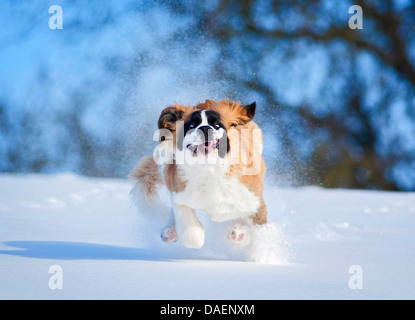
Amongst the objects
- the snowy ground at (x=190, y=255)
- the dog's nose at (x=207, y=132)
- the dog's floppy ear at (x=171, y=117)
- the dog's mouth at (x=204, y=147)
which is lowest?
the snowy ground at (x=190, y=255)

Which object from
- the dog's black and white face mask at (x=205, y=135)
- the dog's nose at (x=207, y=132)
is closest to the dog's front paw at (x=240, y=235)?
the dog's black and white face mask at (x=205, y=135)

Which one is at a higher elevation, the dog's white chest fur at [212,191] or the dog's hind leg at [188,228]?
the dog's white chest fur at [212,191]

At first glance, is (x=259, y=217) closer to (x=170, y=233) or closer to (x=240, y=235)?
(x=240, y=235)

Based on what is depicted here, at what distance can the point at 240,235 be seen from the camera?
123 inches

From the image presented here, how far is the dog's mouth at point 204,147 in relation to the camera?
2.88 metres

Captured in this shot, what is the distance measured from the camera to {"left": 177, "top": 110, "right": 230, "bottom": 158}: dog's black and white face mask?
2848mm

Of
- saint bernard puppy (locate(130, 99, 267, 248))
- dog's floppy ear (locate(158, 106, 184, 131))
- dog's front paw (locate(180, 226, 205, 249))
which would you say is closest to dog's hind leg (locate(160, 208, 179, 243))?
saint bernard puppy (locate(130, 99, 267, 248))

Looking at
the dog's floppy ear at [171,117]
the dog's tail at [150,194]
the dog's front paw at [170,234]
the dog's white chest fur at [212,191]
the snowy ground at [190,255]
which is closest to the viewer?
the snowy ground at [190,255]

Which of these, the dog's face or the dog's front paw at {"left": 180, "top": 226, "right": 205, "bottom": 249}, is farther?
the dog's front paw at {"left": 180, "top": 226, "right": 205, "bottom": 249}

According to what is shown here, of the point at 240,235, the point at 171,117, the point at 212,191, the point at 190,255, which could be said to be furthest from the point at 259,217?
the point at 171,117

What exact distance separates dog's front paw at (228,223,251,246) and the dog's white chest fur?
6.8 inches

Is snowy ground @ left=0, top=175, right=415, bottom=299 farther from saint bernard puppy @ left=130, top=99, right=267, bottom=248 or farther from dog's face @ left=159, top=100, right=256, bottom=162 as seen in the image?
dog's face @ left=159, top=100, right=256, bottom=162

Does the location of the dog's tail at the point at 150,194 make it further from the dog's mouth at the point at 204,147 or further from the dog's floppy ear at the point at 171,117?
the dog's mouth at the point at 204,147

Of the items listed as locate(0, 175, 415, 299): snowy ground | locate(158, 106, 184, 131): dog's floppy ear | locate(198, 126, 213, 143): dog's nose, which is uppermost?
locate(158, 106, 184, 131): dog's floppy ear
